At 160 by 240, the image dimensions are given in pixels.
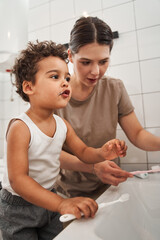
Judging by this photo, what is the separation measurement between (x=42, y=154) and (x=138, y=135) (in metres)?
0.51

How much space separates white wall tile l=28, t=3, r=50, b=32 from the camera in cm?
158

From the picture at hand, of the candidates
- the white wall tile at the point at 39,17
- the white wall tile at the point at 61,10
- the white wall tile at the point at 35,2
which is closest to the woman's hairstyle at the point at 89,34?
the white wall tile at the point at 61,10

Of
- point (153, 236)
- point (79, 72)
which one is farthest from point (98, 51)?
point (153, 236)

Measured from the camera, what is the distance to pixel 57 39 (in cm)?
151

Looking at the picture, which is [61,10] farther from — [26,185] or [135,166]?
[26,185]

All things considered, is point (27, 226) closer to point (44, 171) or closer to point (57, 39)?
point (44, 171)

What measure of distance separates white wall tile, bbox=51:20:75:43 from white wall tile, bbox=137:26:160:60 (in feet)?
1.77

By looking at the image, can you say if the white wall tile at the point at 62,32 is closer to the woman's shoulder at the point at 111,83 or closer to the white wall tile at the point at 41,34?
the white wall tile at the point at 41,34

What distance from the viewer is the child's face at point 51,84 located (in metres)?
0.61

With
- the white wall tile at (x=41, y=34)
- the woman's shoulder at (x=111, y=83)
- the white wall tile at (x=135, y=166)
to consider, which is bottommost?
the white wall tile at (x=135, y=166)

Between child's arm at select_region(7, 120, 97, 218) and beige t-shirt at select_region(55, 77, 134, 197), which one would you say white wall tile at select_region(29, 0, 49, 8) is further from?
child's arm at select_region(7, 120, 97, 218)

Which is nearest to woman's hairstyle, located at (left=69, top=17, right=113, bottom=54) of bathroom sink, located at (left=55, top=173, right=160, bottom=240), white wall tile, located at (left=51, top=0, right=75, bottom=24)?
bathroom sink, located at (left=55, top=173, right=160, bottom=240)

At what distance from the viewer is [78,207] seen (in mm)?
444

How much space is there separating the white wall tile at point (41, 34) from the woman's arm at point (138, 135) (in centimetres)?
101
